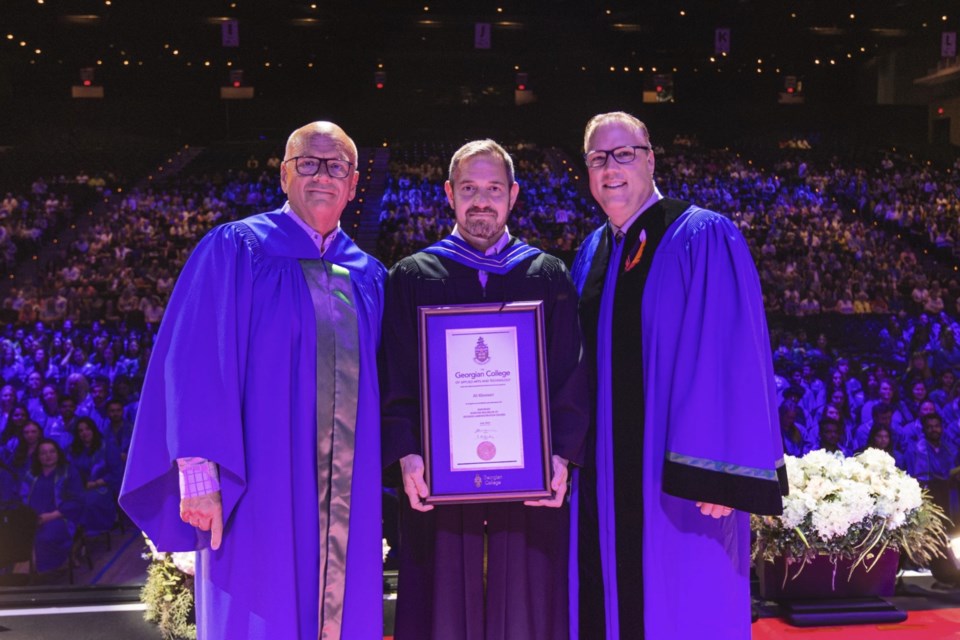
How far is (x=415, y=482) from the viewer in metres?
2.75

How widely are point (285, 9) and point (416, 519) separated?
23.2 meters

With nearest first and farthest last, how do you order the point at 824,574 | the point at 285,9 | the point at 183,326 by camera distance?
the point at 183,326
the point at 824,574
the point at 285,9

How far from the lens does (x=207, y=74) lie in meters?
26.6

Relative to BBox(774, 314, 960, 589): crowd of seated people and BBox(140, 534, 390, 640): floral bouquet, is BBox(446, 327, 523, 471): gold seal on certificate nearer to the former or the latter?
BBox(140, 534, 390, 640): floral bouquet

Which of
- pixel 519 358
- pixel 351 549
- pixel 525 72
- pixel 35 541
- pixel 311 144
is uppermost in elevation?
pixel 525 72

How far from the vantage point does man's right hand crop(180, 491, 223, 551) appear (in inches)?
103

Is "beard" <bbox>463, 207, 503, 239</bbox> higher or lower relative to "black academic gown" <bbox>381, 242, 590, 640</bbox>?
higher

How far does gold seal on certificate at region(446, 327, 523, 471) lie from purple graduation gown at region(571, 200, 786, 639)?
44cm

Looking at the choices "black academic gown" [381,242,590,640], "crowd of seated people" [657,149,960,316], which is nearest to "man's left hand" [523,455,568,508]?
"black academic gown" [381,242,590,640]

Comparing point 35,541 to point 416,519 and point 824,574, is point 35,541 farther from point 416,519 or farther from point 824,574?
point 824,574

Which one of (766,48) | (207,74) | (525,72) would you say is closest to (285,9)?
(207,74)

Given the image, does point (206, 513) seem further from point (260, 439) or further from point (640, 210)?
point (640, 210)

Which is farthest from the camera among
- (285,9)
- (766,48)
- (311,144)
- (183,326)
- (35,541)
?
(766,48)

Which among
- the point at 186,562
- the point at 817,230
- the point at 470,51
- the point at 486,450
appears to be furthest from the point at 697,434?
the point at 470,51
